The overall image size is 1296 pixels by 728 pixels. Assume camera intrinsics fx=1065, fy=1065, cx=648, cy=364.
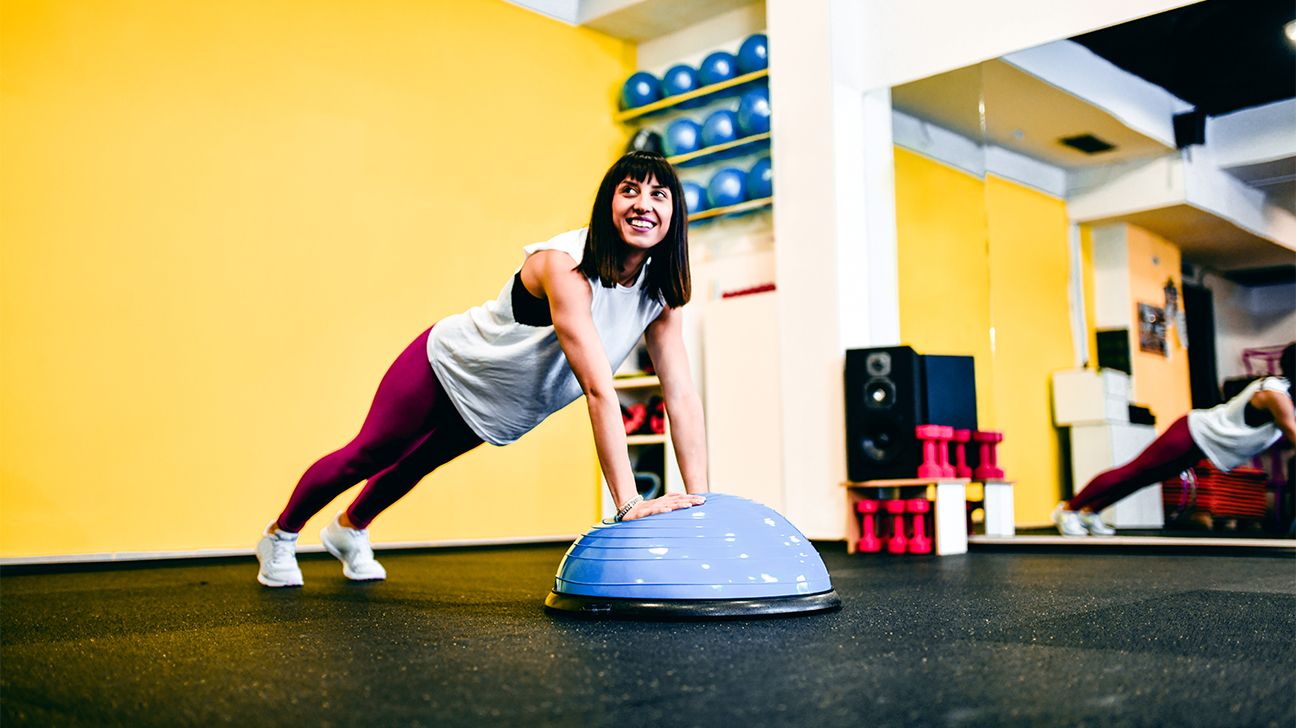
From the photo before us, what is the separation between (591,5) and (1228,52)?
124 inches

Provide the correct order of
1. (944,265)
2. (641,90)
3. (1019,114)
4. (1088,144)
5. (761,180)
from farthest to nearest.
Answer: (641,90)
(761,180)
(944,265)
(1019,114)
(1088,144)

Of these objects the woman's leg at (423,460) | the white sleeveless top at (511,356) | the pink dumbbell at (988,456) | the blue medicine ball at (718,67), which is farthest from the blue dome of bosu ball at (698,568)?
the blue medicine ball at (718,67)

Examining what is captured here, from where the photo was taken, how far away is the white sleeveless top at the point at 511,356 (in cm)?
234

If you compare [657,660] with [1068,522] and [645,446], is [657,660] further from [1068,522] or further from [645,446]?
[645,446]

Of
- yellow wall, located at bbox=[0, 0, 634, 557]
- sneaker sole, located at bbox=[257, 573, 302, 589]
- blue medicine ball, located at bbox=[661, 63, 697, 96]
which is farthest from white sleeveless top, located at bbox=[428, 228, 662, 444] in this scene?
blue medicine ball, located at bbox=[661, 63, 697, 96]

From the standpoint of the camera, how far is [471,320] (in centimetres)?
247

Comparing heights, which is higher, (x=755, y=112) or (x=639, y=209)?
(x=755, y=112)

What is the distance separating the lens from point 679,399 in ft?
7.77

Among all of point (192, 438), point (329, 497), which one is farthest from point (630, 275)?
point (192, 438)

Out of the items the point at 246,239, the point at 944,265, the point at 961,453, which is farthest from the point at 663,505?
the point at 944,265

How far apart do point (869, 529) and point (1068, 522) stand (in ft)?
2.92

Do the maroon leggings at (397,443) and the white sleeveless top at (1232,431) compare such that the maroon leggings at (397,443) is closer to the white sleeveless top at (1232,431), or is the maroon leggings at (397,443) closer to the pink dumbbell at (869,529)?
the pink dumbbell at (869,529)

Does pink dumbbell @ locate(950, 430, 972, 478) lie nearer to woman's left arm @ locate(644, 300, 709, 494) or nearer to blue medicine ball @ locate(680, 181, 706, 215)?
blue medicine ball @ locate(680, 181, 706, 215)

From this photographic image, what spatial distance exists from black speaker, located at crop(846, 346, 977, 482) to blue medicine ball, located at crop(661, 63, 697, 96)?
6.23 feet
